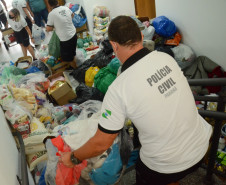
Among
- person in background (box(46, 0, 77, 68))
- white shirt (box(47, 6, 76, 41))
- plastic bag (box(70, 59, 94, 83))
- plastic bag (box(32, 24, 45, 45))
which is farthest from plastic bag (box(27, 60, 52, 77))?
plastic bag (box(32, 24, 45, 45))

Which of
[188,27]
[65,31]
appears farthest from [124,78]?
[65,31]

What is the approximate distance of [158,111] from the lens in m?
1.03

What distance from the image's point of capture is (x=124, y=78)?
40.7 inches

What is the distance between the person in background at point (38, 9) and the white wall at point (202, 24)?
4.21 meters

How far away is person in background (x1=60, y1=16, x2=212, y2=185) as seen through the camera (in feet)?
3.35

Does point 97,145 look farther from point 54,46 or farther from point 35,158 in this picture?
point 54,46

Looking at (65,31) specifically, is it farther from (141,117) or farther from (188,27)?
(141,117)

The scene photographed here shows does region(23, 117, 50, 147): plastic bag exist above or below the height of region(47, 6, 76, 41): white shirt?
below

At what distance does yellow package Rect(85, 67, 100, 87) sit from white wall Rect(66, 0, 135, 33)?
7.97 ft

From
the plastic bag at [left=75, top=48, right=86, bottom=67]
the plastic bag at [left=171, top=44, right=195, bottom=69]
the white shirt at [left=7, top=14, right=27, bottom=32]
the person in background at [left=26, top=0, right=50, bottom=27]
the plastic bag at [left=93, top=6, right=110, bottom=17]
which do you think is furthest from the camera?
the person in background at [left=26, top=0, right=50, bottom=27]

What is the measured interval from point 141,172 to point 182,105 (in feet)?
1.67

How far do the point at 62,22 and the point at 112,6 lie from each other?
239 centimetres

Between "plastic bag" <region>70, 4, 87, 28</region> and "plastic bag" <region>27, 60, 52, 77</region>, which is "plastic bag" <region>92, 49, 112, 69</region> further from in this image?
"plastic bag" <region>70, 4, 87, 28</region>

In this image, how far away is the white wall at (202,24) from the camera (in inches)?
113
